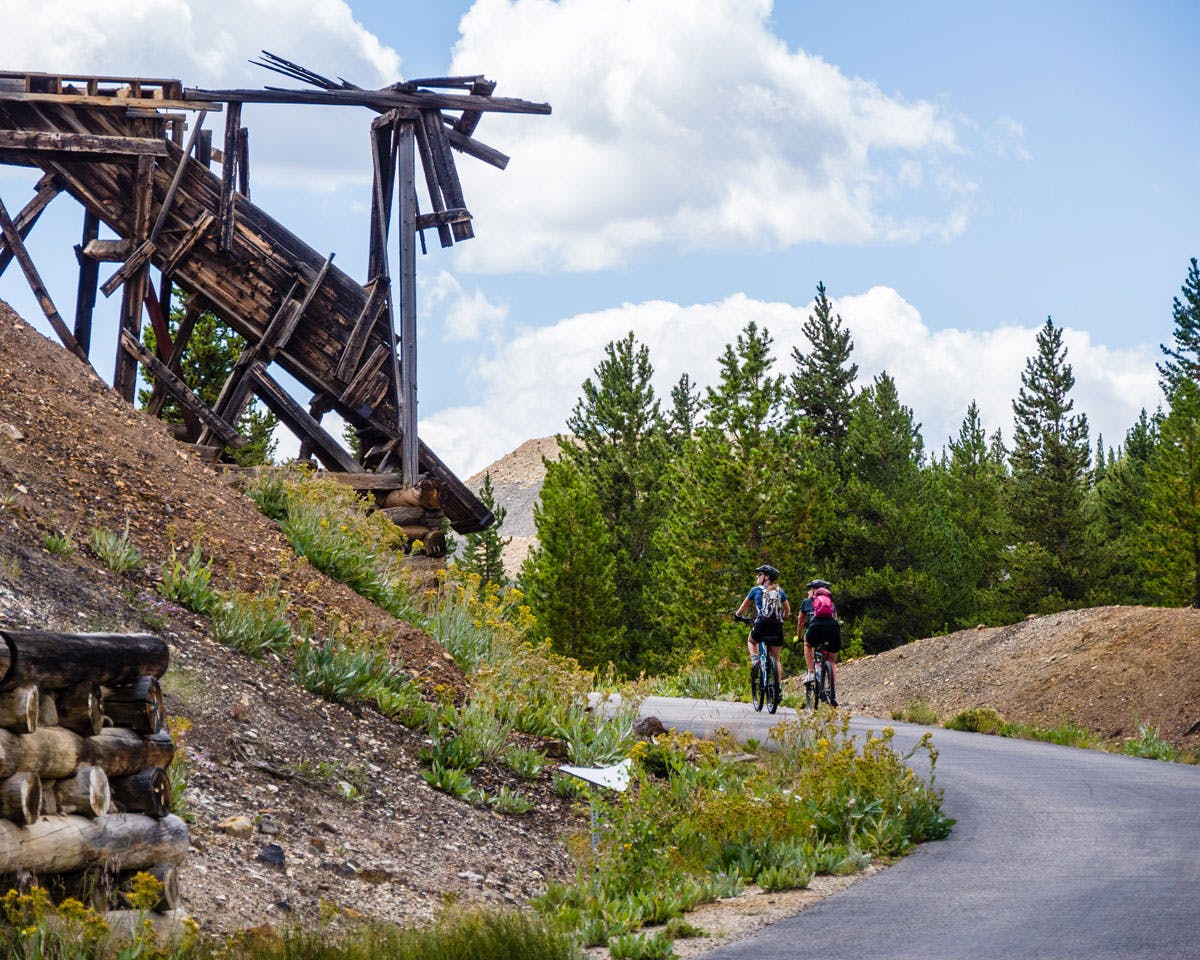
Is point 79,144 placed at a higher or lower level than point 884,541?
higher

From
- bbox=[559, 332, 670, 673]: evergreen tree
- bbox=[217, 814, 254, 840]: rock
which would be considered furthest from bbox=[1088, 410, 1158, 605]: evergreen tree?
bbox=[217, 814, 254, 840]: rock

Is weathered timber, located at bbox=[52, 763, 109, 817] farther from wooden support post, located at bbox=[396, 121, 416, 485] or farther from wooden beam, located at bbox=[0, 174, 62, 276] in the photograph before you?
wooden beam, located at bbox=[0, 174, 62, 276]

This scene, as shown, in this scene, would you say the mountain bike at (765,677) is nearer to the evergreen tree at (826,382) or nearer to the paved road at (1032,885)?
the paved road at (1032,885)

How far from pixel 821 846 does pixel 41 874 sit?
5.21m

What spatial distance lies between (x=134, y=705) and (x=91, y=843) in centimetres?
69

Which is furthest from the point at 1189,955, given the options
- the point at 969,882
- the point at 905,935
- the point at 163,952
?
the point at 163,952

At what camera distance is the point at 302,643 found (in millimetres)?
10844

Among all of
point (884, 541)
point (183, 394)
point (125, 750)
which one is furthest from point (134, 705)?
point (884, 541)

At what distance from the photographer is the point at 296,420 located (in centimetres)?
1969

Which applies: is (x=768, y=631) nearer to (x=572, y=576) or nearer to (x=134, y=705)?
(x=134, y=705)

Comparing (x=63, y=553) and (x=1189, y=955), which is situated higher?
(x=63, y=553)

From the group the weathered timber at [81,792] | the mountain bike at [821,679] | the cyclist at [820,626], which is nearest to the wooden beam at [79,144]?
the cyclist at [820,626]

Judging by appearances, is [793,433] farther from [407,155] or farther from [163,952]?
[163,952]

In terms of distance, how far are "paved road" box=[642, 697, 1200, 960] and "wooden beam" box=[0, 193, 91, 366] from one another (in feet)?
43.6
